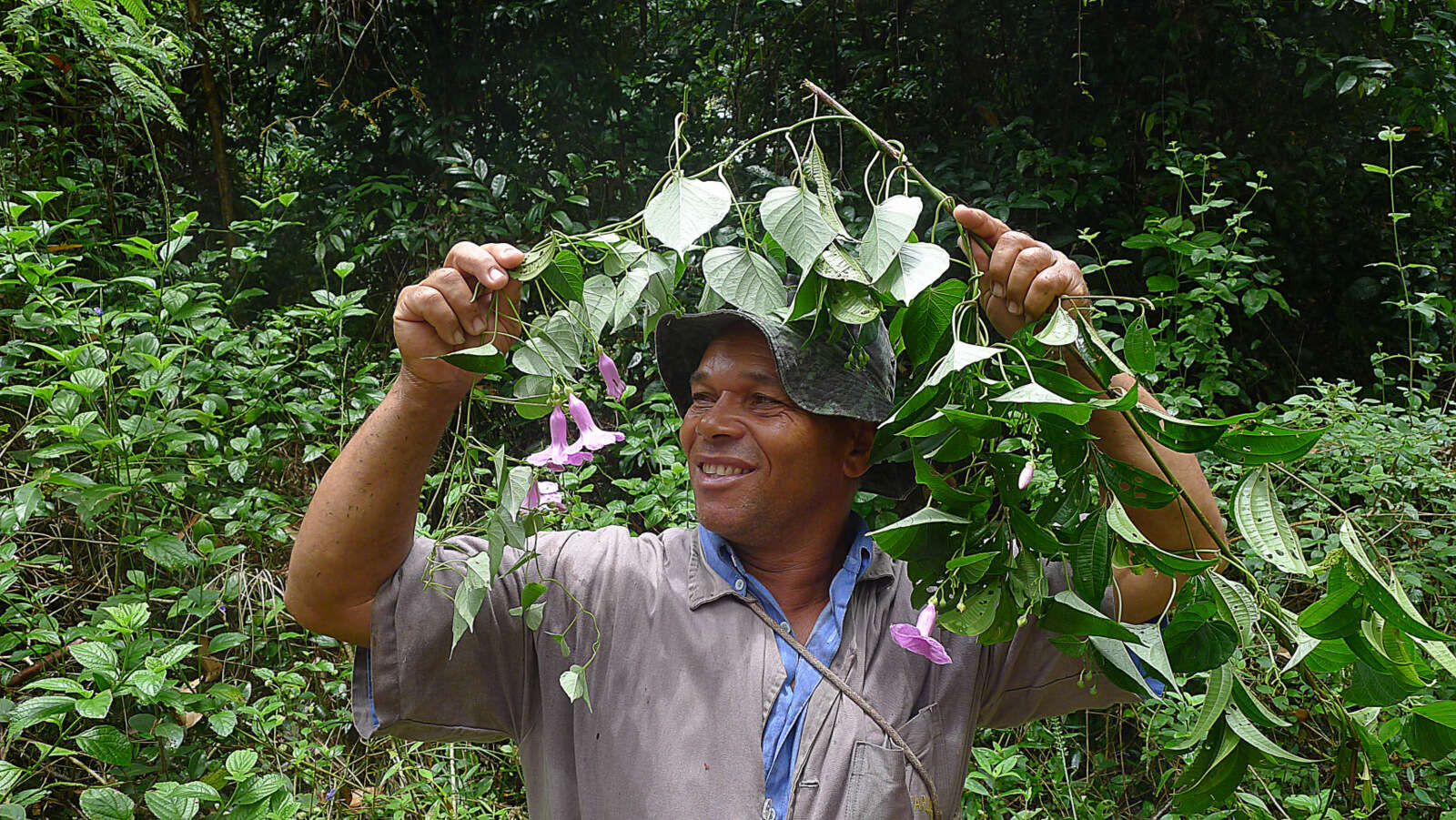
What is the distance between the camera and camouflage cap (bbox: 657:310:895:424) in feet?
4.58

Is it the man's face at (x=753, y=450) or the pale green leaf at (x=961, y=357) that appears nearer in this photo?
the pale green leaf at (x=961, y=357)

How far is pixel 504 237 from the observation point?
3.25m

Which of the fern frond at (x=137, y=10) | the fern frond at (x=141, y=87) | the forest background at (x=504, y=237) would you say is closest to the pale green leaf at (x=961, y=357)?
the forest background at (x=504, y=237)

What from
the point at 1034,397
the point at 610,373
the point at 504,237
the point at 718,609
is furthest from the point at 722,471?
the point at 504,237

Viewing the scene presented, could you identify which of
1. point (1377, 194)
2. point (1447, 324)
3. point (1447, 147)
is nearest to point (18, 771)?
point (1447, 324)

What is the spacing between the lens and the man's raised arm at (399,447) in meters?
1.17

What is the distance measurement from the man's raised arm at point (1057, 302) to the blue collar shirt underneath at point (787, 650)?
37 centimetres

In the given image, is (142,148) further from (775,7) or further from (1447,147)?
(1447,147)

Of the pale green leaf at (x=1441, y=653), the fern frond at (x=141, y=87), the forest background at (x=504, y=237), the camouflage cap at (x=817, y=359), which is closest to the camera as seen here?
the pale green leaf at (x=1441, y=653)

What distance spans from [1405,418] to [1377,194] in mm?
1615

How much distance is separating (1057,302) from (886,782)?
623mm

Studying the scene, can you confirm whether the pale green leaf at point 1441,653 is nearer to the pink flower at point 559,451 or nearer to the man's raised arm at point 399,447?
the pink flower at point 559,451

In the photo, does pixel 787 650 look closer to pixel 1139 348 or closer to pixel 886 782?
pixel 886 782

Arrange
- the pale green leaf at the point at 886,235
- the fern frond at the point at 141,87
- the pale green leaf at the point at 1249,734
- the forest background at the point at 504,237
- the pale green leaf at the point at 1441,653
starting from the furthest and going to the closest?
the fern frond at the point at 141,87 → the forest background at the point at 504,237 → the pale green leaf at the point at 886,235 → the pale green leaf at the point at 1249,734 → the pale green leaf at the point at 1441,653
